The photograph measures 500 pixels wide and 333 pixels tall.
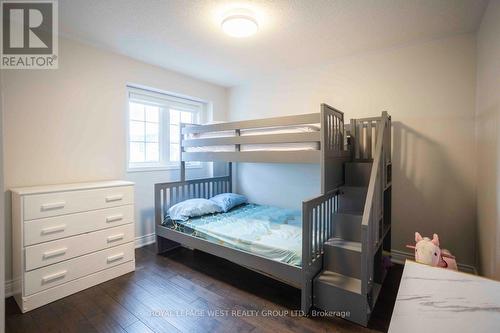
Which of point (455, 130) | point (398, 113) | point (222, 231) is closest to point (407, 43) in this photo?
point (398, 113)

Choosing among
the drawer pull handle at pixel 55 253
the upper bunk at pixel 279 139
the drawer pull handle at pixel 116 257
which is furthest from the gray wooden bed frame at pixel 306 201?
the drawer pull handle at pixel 55 253

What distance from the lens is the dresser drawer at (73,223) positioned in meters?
1.91

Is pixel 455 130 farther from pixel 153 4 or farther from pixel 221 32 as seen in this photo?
pixel 153 4

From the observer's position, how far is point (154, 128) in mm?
3367

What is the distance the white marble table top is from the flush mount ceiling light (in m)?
2.00

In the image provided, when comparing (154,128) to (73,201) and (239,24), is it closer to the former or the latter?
(73,201)

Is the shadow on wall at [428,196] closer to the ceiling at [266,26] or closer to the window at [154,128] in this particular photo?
the ceiling at [266,26]

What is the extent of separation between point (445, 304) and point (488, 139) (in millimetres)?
1729

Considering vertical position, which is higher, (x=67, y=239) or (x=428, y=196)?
(x=428, y=196)

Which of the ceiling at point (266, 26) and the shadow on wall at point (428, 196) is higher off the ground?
the ceiling at point (266, 26)

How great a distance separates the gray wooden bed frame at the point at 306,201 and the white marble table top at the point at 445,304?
88 centimetres
